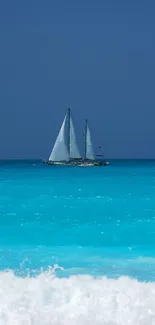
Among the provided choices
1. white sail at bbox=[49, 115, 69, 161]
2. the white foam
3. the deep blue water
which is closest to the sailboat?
white sail at bbox=[49, 115, 69, 161]

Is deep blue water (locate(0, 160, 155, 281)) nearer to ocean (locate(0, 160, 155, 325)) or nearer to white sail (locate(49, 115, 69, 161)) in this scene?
ocean (locate(0, 160, 155, 325))

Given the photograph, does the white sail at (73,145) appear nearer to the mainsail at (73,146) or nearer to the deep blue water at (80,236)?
the mainsail at (73,146)

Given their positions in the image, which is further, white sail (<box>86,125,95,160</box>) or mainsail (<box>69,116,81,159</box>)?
white sail (<box>86,125,95,160</box>)

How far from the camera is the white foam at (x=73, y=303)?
750cm

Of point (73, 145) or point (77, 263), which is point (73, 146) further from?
point (77, 263)

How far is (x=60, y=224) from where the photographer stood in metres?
23.3

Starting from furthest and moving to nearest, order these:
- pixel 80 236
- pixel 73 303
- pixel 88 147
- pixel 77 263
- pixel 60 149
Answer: pixel 88 147 < pixel 60 149 < pixel 80 236 < pixel 77 263 < pixel 73 303

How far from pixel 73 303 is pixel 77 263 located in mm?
5530

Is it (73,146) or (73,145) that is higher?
(73,145)

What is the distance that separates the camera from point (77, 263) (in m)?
13.8

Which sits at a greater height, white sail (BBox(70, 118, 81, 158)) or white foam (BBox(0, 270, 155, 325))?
white sail (BBox(70, 118, 81, 158))

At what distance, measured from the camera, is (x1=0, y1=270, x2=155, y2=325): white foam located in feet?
24.6

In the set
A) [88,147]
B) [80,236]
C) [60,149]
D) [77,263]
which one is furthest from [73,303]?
[88,147]

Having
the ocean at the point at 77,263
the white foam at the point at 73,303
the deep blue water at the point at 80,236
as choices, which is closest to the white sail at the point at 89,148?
the deep blue water at the point at 80,236
